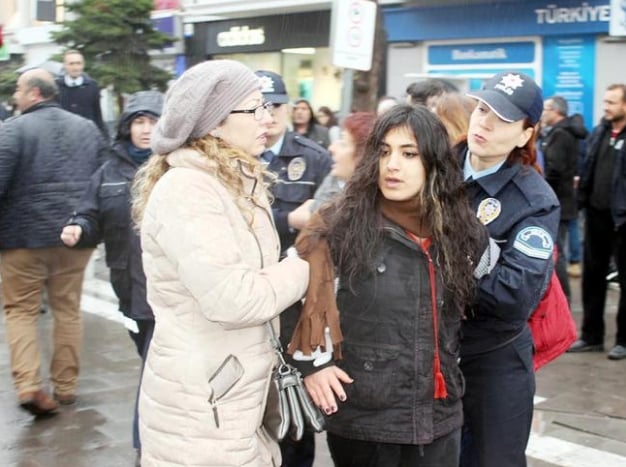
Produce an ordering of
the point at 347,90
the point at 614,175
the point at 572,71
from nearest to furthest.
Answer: the point at 614,175 → the point at 347,90 → the point at 572,71

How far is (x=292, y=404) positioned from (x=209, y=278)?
497mm

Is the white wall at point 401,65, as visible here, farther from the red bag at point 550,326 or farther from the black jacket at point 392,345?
the black jacket at point 392,345

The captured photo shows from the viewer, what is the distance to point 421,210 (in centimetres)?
279

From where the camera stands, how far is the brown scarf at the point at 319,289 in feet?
8.75

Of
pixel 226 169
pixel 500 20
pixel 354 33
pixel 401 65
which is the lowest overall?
pixel 226 169

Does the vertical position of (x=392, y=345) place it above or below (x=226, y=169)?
below

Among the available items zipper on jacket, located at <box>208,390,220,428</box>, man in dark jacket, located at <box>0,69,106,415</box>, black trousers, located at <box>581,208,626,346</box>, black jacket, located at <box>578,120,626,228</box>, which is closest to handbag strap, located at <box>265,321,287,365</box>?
zipper on jacket, located at <box>208,390,220,428</box>

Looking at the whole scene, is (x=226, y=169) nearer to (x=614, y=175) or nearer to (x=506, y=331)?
(x=506, y=331)

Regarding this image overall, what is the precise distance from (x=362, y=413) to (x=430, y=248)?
550 millimetres

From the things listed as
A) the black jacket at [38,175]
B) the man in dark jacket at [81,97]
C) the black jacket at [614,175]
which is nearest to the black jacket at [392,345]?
the black jacket at [38,175]

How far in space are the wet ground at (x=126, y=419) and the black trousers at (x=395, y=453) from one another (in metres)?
2.04

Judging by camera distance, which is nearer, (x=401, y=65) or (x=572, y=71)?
(x=572, y=71)

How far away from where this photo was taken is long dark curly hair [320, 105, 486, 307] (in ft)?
8.95

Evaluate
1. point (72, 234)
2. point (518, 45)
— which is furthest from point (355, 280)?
A: point (518, 45)
